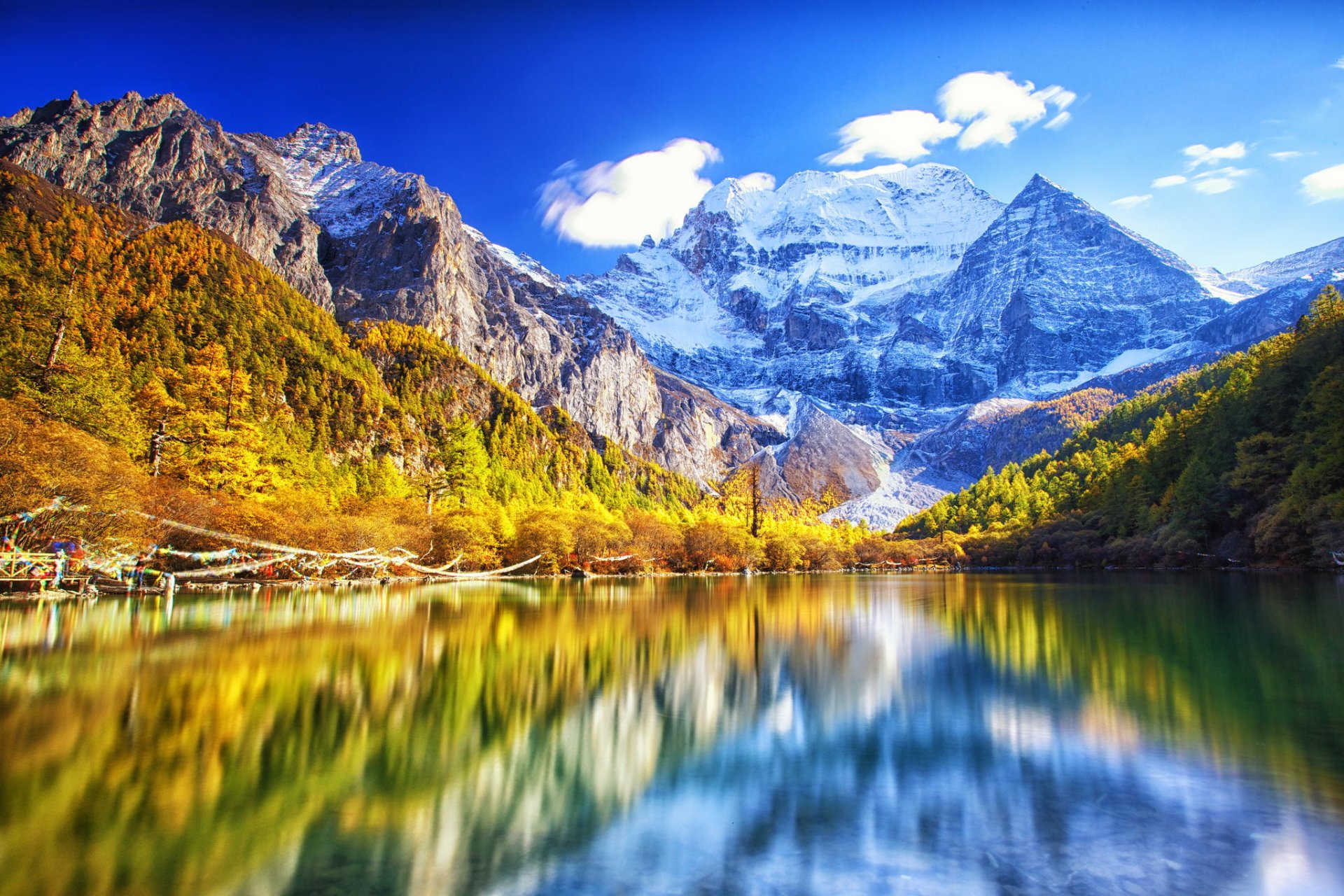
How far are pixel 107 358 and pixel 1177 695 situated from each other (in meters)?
88.1

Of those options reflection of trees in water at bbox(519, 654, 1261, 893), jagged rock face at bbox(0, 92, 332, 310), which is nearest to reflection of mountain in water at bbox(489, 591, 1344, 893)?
reflection of trees in water at bbox(519, 654, 1261, 893)

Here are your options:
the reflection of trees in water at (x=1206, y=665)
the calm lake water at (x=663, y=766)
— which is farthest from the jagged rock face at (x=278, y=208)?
the reflection of trees in water at (x=1206, y=665)

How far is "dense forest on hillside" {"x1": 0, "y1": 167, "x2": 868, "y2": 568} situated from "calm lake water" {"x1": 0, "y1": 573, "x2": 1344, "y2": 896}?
2129cm

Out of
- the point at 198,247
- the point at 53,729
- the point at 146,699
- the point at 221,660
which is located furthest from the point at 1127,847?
the point at 198,247

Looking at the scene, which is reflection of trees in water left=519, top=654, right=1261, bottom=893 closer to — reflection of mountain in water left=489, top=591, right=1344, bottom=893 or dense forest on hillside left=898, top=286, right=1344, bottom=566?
reflection of mountain in water left=489, top=591, right=1344, bottom=893

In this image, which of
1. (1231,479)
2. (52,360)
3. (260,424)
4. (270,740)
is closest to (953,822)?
(270,740)

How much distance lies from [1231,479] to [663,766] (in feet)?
218

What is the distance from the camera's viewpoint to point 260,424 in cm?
9050

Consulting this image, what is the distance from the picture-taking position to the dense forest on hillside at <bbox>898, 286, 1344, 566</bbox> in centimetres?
4797

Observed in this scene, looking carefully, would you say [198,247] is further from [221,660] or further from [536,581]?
[221,660]

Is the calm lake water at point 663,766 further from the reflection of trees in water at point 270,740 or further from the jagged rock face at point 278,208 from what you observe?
the jagged rock face at point 278,208

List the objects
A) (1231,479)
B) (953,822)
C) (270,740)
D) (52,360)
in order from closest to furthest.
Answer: (953,822) → (270,740) → (52,360) → (1231,479)

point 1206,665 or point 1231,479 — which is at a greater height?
point 1231,479

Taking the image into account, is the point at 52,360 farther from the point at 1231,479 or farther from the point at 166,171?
the point at 166,171
